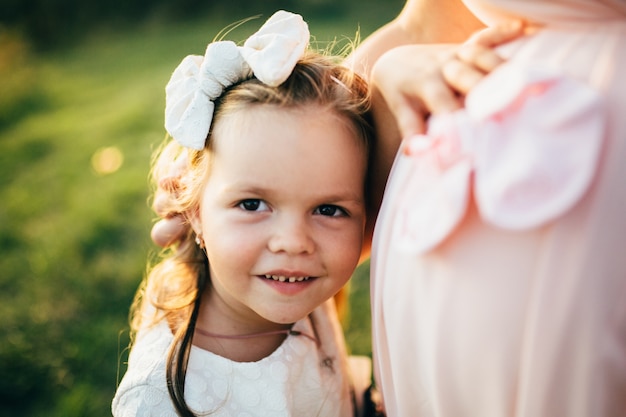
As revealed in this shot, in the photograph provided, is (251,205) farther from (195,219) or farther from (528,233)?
(528,233)

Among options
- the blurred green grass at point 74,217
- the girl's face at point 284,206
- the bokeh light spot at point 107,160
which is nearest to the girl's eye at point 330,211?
the girl's face at point 284,206

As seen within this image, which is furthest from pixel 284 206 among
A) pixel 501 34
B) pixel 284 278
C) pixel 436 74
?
pixel 501 34

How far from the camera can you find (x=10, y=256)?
310cm

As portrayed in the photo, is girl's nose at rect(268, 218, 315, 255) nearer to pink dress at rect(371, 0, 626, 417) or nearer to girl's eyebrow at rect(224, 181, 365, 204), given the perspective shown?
girl's eyebrow at rect(224, 181, 365, 204)

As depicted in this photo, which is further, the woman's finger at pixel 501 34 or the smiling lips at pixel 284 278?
the smiling lips at pixel 284 278

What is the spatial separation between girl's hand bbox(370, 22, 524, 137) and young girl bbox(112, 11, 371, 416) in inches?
9.4

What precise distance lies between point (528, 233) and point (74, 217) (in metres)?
2.88

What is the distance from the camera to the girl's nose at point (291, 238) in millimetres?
1392

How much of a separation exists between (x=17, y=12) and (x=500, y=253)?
631cm

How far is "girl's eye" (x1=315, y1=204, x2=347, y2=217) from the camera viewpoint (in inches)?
58.2

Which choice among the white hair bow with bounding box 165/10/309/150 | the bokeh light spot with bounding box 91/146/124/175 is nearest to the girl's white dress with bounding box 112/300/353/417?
the white hair bow with bounding box 165/10/309/150

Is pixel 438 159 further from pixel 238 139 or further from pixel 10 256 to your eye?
pixel 10 256

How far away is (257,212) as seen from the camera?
1.44 meters

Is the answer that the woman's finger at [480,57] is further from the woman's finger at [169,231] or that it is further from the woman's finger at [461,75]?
the woman's finger at [169,231]
